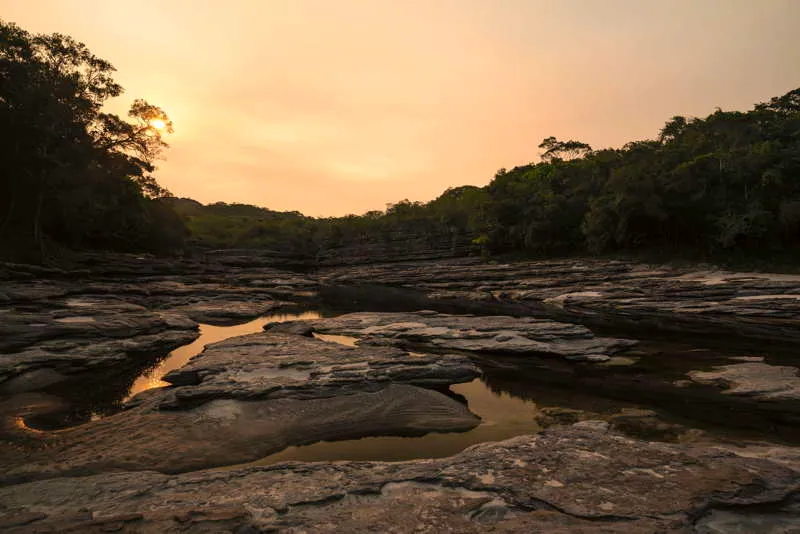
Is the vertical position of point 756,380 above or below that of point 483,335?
below

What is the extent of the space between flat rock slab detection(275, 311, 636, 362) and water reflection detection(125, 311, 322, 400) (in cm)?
251

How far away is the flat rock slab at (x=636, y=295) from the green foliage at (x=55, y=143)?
91.1 feet

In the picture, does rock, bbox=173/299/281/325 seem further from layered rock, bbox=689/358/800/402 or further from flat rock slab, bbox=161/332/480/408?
layered rock, bbox=689/358/800/402

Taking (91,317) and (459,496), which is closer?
(459,496)

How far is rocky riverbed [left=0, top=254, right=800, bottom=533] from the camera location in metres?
4.92

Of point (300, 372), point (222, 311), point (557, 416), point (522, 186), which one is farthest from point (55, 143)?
point (522, 186)

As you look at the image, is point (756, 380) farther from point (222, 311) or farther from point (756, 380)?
point (222, 311)

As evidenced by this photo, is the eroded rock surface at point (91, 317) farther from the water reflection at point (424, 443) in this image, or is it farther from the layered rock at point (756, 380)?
the layered rock at point (756, 380)

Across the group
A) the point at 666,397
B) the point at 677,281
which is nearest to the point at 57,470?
the point at 666,397

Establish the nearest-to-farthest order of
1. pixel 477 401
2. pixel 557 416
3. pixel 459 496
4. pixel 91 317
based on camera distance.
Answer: pixel 459 496 → pixel 557 416 → pixel 477 401 → pixel 91 317

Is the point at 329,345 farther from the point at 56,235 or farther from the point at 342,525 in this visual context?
the point at 56,235

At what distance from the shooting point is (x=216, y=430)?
799 cm

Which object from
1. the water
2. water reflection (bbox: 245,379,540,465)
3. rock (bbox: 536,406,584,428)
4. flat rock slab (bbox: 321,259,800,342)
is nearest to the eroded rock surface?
the water

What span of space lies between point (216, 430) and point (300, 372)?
9.90 feet
